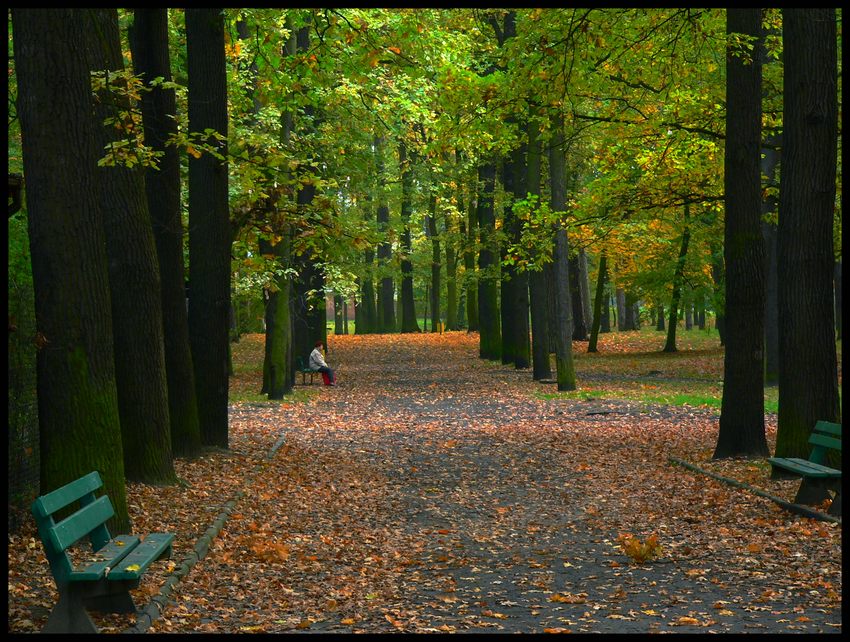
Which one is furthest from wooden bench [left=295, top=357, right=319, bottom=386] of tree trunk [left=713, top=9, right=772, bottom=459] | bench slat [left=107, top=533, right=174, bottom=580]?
bench slat [left=107, top=533, right=174, bottom=580]

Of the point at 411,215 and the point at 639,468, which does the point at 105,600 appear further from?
the point at 411,215

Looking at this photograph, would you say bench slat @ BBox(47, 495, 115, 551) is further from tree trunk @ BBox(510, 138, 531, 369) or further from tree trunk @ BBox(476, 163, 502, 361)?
tree trunk @ BBox(476, 163, 502, 361)

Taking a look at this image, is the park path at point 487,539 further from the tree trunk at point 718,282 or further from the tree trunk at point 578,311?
the tree trunk at point 578,311

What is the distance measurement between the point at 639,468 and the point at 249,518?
5.76 metres

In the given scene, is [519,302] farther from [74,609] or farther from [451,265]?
[74,609]

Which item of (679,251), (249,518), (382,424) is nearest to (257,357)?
(679,251)

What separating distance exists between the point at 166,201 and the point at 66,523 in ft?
26.0

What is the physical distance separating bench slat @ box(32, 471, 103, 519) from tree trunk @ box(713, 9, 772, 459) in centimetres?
921

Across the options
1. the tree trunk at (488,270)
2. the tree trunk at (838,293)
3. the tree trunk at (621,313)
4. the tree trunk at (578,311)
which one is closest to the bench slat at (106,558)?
the tree trunk at (488,270)

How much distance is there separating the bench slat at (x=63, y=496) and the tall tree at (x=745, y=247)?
364 inches

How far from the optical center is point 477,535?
10.5 m

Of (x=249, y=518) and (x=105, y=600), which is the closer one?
(x=105, y=600)

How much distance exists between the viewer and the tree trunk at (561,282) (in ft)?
82.4

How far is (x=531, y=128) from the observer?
90.0ft
